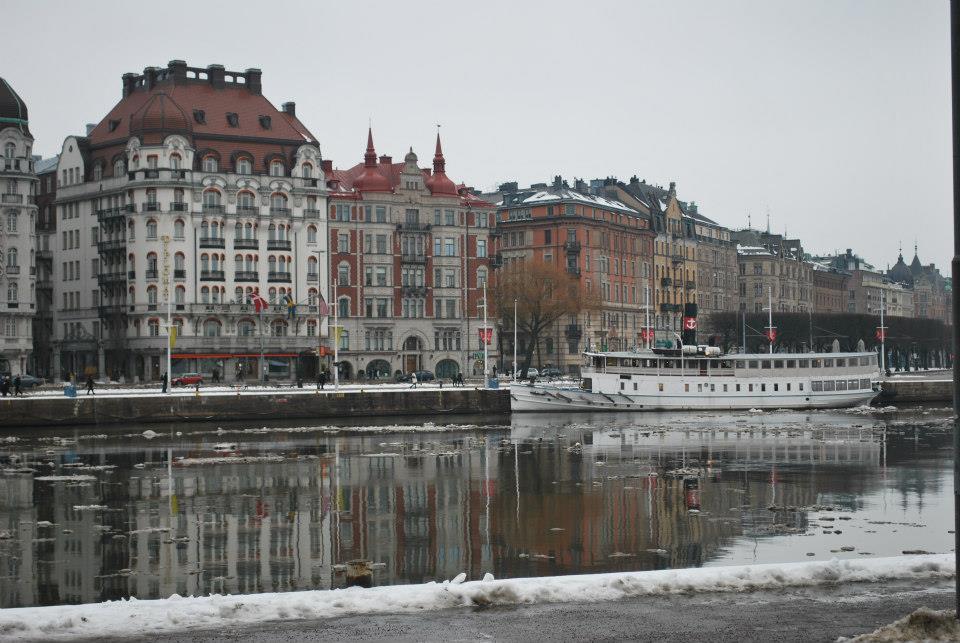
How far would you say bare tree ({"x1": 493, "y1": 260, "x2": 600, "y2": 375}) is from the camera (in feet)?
377

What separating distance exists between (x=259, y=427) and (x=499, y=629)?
55617mm

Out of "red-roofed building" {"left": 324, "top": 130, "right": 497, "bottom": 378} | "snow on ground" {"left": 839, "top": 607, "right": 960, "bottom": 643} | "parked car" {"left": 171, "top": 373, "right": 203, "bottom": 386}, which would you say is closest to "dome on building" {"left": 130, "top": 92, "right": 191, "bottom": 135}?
"red-roofed building" {"left": 324, "top": 130, "right": 497, "bottom": 378}

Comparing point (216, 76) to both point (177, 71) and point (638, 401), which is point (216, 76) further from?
point (638, 401)

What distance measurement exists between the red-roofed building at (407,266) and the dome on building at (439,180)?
0.11 m

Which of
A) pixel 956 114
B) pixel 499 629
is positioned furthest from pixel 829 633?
pixel 956 114

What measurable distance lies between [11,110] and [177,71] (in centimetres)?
1392

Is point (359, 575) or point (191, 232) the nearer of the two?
point (359, 575)

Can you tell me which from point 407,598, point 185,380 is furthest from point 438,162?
point 407,598

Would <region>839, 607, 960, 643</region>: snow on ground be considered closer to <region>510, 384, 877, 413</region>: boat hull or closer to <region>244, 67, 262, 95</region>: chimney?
<region>510, 384, 877, 413</region>: boat hull

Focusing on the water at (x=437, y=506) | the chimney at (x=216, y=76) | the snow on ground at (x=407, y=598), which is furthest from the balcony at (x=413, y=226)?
the snow on ground at (x=407, y=598)

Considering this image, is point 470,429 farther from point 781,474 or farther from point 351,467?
point 781,474

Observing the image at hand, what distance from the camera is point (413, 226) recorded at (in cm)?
11600

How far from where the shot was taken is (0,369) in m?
99.5

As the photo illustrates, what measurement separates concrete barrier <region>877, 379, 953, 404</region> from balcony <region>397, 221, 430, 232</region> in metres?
41.3
